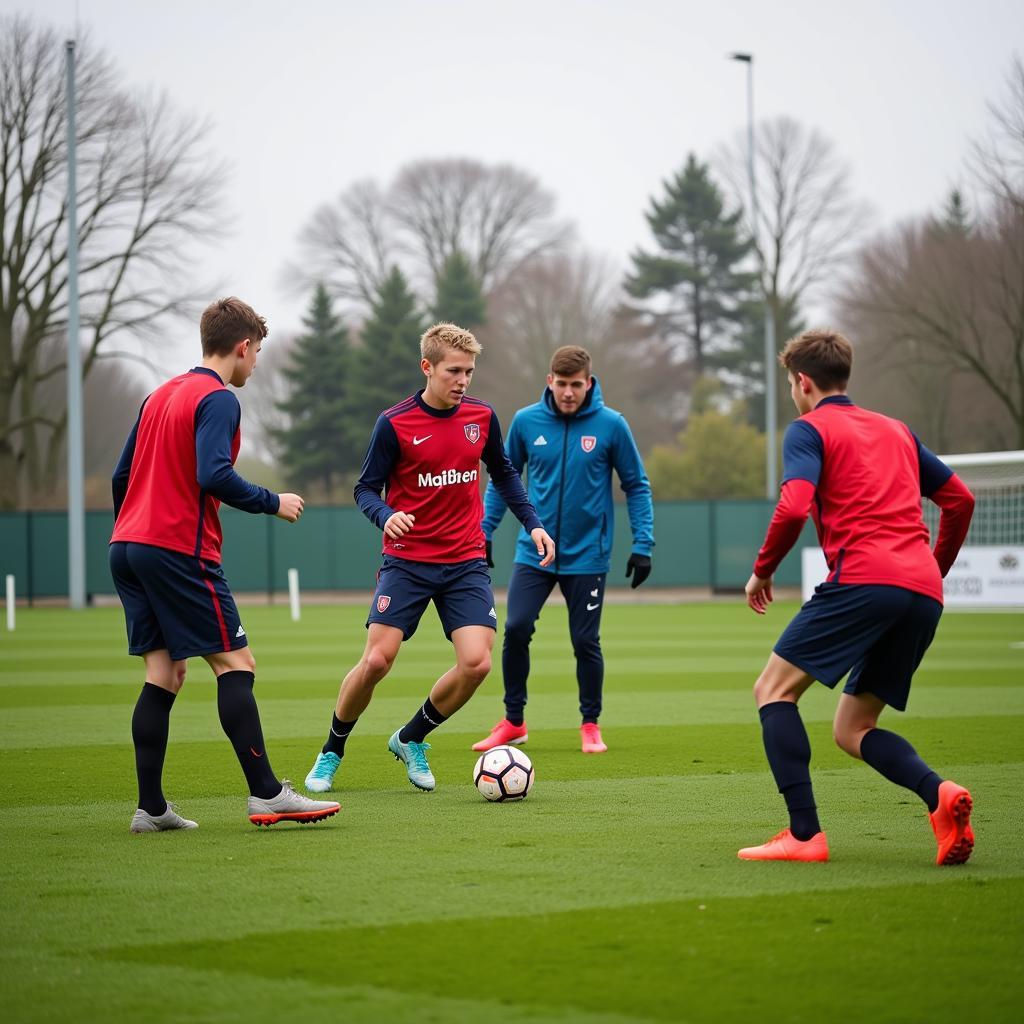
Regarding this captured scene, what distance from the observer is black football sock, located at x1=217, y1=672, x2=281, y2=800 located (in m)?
6.16

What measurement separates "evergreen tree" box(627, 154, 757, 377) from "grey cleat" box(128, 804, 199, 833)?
5052 cm

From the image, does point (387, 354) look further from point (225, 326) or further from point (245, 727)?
point (245, 727)

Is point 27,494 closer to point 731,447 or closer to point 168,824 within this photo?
point 731,447

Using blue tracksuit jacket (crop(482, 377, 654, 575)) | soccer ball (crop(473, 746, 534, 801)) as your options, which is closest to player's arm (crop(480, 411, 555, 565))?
soccer ball (crop(473, 746, 534, 801))

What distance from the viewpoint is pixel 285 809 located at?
20.5 feet

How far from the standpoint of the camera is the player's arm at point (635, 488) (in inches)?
366

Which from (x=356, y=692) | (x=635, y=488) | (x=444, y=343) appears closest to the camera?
(x=444, y=343)

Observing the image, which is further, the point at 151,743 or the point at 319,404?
the point at 319,404

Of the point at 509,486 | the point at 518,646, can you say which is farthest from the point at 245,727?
the point at 518,646

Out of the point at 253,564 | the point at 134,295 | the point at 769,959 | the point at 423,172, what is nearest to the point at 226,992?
the point at 769,959

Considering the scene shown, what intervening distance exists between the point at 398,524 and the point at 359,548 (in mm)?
30662

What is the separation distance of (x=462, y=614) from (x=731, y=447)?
124 feet

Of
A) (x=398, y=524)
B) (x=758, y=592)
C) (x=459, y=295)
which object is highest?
(x=459, y=295)

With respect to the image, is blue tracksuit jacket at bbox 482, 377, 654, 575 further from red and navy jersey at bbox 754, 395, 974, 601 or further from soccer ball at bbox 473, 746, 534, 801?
red and navy jersey at bbox 754, 395, 974, 601
